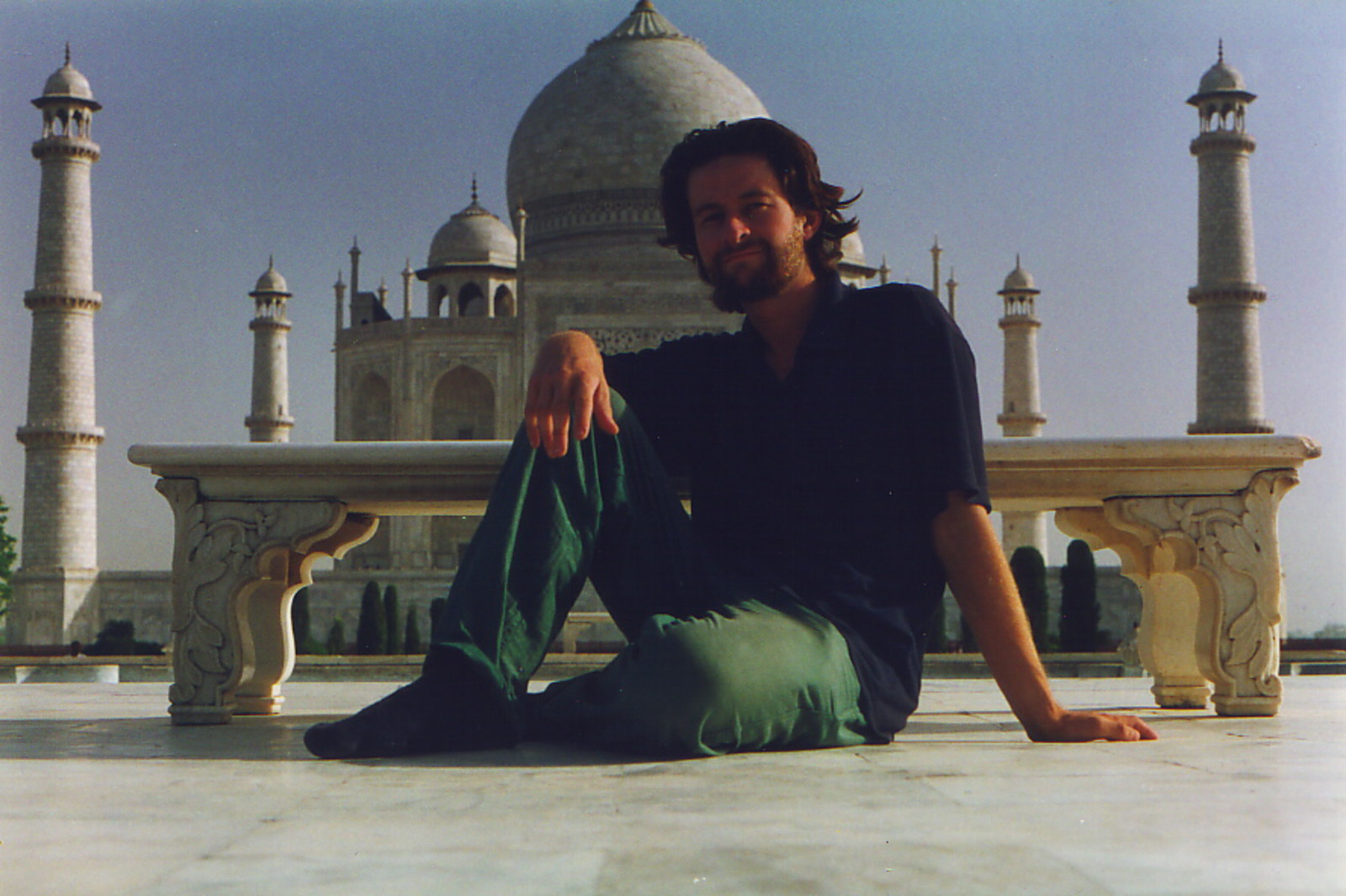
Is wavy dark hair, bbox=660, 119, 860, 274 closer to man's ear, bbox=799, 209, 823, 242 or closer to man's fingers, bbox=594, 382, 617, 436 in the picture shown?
man's ear, bbox=799, 209, 823, 242

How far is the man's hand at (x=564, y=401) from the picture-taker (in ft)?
6.46

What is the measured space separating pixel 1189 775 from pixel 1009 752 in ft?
1.05

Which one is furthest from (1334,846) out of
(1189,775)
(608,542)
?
(608,542)

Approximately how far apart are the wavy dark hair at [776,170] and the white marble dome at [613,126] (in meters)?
18.4

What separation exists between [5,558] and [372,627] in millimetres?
5095

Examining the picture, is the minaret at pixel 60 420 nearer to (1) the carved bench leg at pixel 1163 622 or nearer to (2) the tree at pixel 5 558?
(2) the tree at pixel 5 558

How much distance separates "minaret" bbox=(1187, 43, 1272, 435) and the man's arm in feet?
51.4

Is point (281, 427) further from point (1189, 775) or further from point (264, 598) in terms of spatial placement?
point (1189, 775)

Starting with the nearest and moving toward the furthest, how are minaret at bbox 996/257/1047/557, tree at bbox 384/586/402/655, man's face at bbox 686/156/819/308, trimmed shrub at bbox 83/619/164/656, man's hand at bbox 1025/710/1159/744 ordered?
1. man's hand at bbox 1025/710/1159/744
2. man's face at bbox 686/156/819/308
3. trimmed shrub at bbox 83/619/164/656
4. tree at bbox 384/586/402/655
5. minaret at bbox 996/257/1047/557

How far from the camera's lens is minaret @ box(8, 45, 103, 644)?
16453mm

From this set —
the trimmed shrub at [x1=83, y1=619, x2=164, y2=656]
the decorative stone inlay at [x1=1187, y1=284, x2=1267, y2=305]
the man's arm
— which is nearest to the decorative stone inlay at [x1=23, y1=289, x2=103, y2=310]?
the trimmed shrub at [x1=83, y1=619, x2=164, y2=656]

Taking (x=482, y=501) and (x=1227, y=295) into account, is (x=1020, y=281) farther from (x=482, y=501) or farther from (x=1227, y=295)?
(x=482, y=501)

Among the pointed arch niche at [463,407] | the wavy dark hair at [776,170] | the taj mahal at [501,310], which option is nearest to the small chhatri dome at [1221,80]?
the taj mahal at [501,310]

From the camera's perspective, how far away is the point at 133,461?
2764 mm
